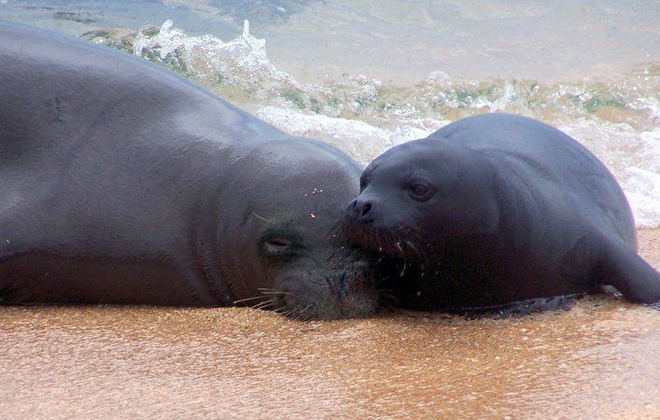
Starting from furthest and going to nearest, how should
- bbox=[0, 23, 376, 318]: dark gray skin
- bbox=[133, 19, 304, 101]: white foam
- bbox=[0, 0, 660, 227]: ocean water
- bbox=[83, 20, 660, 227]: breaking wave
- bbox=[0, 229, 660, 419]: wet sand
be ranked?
bbox=[133, 19, 304, 101]: white foam < bbox=[0, 0, 660, 227]: ocean water < bbox=[83, 20, 660, 227]: breaking wave < bbox=[0, 23, 376, 318]: dark gray skin < bbox=[0, 229, 660, 419]: wet sand

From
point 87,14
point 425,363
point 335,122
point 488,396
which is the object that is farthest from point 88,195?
point 87,14

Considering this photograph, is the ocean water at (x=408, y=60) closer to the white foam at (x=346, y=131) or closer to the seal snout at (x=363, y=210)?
the white foam at (x=346, y=131)

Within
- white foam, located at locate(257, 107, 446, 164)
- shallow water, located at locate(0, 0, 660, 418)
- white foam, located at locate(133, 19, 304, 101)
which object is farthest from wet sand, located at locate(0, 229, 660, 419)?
white foam, located at locate(133, 19, 304, 101)

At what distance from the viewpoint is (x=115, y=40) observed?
1065 cm

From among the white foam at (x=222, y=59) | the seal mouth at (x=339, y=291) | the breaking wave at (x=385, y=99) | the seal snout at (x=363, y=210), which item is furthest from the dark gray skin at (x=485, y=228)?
the white foam at (x=222, y=59)

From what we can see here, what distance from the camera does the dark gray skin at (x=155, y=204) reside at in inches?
163

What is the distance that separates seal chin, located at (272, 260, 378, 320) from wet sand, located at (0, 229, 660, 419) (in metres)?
0.07

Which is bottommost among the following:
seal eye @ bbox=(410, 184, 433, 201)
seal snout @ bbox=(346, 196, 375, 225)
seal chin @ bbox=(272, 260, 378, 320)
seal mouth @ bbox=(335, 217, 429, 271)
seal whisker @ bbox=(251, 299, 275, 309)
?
seal whisker @ bbox=(251, 299, 275, 309)

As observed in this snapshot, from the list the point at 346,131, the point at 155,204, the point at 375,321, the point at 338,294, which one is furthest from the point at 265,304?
the point at 346,131

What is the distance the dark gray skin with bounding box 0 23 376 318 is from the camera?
4145 millimetres

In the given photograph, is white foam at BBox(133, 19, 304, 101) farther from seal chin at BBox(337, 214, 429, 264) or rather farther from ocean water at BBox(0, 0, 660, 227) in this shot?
seal chin at BBox(337, 214, 429, 264)

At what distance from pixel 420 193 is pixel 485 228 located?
33cm

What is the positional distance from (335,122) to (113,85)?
4.52 metres

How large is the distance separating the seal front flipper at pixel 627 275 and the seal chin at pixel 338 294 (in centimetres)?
95
